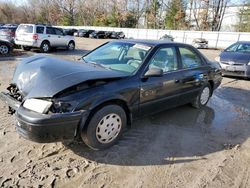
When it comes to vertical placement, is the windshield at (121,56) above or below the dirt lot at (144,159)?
above

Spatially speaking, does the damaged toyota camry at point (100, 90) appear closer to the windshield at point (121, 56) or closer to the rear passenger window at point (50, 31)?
Result: the windshield at point (121, 56)

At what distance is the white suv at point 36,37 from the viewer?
53.3ft

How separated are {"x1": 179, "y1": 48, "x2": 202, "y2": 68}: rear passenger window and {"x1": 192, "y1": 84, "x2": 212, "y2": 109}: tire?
64cm

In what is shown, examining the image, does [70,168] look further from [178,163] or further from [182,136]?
[182,136]

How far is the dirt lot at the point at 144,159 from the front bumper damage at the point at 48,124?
42 cm

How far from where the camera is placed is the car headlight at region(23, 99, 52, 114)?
3369 mm

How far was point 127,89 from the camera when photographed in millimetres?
4066

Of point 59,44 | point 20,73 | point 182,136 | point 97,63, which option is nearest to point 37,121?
point 20,73

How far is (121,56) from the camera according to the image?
4.76m

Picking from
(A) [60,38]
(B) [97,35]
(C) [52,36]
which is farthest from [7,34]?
(B) [97,35]

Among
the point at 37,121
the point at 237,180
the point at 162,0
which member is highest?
the point at 162,0

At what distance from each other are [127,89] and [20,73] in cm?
164

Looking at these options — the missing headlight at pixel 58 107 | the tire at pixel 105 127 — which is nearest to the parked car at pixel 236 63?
the tire at pixel 105 127

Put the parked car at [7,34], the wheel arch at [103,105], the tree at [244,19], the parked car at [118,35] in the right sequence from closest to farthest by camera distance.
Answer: the wheel arch at [103,105], the parked car at [7,34], the tree at [244,19], the parked car at [118,35]
